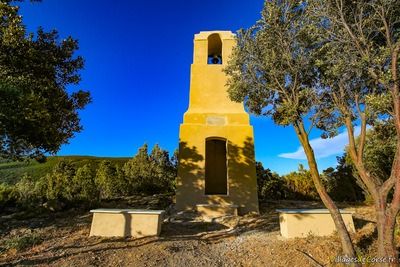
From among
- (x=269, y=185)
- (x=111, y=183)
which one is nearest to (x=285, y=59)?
(x=269, y=185)

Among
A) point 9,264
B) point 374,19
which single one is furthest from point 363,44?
point 9,264

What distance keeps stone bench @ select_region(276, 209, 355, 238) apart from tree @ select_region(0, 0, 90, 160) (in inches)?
312

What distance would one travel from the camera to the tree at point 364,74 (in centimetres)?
493

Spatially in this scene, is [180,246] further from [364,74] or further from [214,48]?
[214,48]

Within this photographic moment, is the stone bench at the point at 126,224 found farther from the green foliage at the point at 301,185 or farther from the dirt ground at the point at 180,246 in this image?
the green foliage at the point at 301,185

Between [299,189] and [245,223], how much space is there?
861cm

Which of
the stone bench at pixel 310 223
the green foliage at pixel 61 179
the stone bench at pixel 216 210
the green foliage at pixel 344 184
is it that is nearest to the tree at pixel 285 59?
the stone bench at pixel 310 223

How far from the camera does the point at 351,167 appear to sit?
15.0m

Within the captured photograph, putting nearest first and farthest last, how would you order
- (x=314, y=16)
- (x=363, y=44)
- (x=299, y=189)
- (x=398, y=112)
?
(x=398, y=112)
(x=363, y=44)
(x=314, y=16)
(x=299, y=189)

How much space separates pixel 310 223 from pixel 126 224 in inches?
224

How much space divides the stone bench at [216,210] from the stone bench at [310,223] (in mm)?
3134

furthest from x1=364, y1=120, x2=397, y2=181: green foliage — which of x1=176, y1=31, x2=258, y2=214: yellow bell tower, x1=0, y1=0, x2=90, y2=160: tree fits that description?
x1=0, y1=0, x2=90, y2=160: tree

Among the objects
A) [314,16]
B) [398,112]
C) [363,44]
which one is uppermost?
[314,16]

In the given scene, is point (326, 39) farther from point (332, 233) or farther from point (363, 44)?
point (332, 233)
